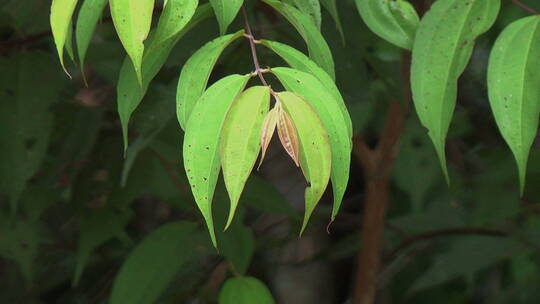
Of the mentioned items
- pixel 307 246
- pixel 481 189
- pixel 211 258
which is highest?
pixel 481 189

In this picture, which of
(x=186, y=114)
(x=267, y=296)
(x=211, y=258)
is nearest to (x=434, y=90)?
(x=186, y=114)

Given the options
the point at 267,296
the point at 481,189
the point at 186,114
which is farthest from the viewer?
the point at 481,189

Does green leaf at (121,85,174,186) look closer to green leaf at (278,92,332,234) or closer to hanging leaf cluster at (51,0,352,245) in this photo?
hanging leaf cluster at (51,0,352,245)

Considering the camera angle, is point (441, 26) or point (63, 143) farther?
point (63, 143)

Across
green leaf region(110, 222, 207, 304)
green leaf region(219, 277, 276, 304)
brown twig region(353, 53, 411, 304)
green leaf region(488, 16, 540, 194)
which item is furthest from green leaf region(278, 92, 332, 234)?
brown twig region(353, 53, 411, 304)

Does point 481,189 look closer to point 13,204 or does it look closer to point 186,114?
point 13,204

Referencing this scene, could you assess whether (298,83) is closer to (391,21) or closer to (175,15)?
(175,15)

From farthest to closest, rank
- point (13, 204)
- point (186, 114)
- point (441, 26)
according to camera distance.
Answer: point (13, 204), point (441, 26), point (186, 114)

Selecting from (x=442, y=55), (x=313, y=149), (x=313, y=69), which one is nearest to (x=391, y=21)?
(x=442, y=55)
